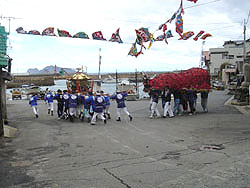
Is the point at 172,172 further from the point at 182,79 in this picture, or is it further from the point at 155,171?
the point at 182,79

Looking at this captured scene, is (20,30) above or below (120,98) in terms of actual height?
above

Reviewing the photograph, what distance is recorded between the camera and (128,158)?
672 cm

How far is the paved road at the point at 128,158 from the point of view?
5.07 metres

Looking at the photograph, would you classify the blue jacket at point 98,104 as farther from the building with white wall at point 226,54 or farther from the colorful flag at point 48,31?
the building with white wall at point 226,54

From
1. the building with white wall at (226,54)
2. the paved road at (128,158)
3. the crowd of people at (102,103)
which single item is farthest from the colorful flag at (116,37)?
the building with white wall at (226,54)

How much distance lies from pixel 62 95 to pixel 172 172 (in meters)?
10.4

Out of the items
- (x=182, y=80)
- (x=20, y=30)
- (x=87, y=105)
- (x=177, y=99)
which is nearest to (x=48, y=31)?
(x=20, y=30)

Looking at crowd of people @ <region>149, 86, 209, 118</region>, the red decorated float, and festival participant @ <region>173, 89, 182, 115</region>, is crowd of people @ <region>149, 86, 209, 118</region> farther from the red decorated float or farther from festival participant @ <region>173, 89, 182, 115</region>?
the red decorated float

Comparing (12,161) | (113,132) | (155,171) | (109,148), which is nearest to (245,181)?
(155,171)

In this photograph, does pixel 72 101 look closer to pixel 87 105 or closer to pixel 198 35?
pixel 87 105

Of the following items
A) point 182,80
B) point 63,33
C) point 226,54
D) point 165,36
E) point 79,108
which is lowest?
point 79,108

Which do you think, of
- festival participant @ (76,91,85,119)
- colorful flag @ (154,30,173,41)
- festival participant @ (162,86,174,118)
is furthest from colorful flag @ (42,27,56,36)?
festival participant @ (162,86,174,118)

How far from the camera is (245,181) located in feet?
15.9

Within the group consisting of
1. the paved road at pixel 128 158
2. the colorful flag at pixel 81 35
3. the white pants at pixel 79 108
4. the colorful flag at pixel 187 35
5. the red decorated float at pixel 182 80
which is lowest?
the paved road at pixel 128 158
